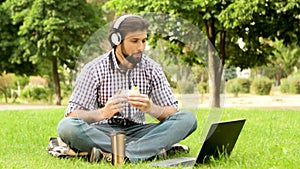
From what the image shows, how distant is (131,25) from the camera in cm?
349

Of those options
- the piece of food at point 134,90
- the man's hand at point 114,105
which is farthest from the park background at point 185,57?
the man's hand at point 114,105

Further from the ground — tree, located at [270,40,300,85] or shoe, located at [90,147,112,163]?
tree, located at [270,40,300,85]

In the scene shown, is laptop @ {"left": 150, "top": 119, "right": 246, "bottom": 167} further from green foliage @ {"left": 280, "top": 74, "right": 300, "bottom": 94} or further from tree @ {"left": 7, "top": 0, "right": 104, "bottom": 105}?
green foliage @ {"left": 280, "top": 74, "right": 300, "bottom": 94}

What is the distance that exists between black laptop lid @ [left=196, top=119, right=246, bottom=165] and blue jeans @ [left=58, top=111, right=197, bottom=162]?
25 cm

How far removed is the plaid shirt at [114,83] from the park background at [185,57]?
0.11 metres

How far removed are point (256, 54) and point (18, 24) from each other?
10024mm

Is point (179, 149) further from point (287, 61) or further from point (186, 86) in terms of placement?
point (287, 61)

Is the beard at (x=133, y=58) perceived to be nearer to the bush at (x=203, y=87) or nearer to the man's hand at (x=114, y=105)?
the man's hand at (x=114, y=105)

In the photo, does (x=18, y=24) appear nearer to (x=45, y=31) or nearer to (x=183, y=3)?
(x=45, y=31)

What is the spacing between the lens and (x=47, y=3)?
18656 millimetres

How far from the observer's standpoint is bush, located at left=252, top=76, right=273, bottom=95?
2425cm

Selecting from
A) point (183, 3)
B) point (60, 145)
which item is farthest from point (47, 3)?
point (60, 145)

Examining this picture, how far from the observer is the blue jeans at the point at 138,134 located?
155 inches

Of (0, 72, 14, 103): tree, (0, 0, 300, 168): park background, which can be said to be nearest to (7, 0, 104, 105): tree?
(0, 0, 300, 168): park background
